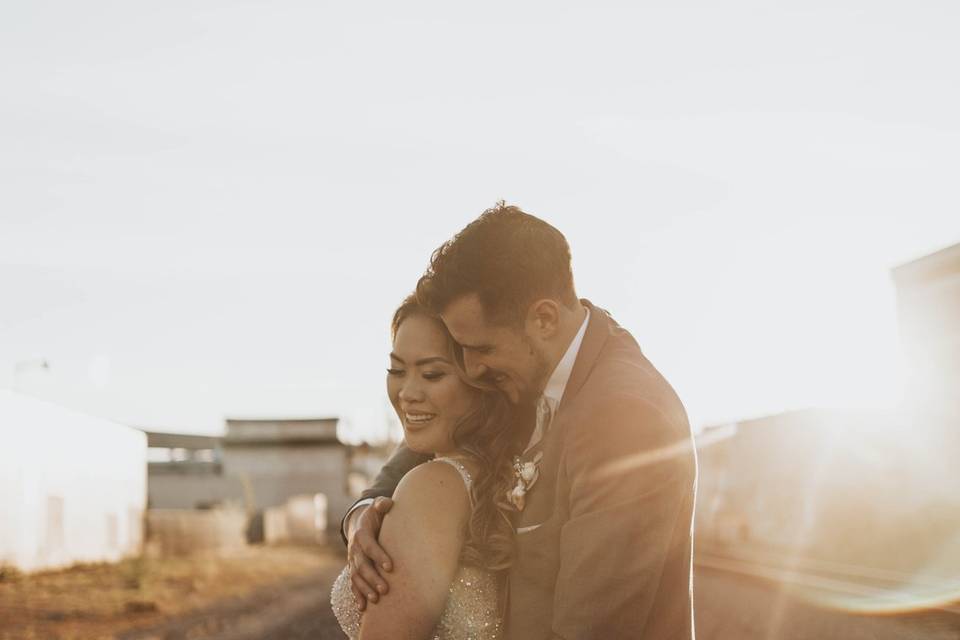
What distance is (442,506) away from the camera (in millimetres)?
3012

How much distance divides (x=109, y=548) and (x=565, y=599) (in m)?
31.5

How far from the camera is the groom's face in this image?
321 cm

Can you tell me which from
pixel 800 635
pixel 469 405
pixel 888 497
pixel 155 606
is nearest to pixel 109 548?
pixel 155 606

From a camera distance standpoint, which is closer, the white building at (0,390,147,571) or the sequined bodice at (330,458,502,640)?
the sequined bodice at (330,458,502,640)

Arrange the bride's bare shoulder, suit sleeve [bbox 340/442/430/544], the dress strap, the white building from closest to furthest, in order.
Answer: the bride's bare shoulder → the dress strap → suit sleeve [bbox 340/442/430/544] → the white building

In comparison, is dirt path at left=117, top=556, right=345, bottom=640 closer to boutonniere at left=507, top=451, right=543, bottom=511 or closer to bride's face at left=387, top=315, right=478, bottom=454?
bride's face at left=387, top=315, right=478, bottom=454

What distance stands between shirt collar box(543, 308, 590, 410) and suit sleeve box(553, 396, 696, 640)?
1.04 ft

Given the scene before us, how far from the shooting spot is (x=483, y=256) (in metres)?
3.24

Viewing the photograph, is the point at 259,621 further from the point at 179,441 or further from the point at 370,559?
the point at 179,441

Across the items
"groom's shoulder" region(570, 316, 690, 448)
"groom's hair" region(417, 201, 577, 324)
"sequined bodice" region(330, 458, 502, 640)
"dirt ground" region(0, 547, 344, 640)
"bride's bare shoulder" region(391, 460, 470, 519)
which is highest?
"groom's hair" region(417, 201, 577, 324)

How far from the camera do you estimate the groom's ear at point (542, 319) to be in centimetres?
322

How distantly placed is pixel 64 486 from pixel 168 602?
1051 cm

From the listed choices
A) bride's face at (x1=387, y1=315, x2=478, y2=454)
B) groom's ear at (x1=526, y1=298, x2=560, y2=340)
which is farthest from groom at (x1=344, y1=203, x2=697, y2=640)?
bride's face at (x1=387, y1=315, x2=478, y2=454)

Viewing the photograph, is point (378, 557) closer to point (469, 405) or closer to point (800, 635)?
point (469, 405)
